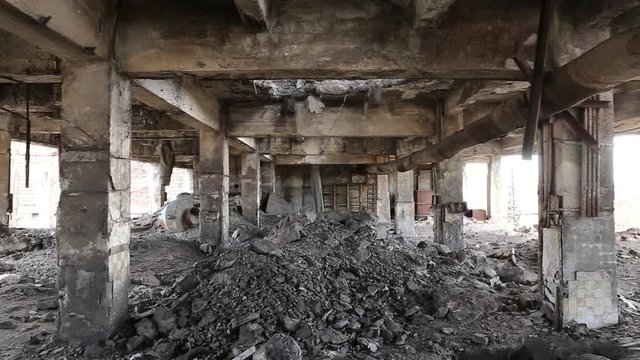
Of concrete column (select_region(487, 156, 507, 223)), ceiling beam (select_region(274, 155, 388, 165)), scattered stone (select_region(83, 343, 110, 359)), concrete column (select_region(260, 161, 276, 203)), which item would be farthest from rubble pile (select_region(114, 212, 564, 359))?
concrete column (select_region(487, 156, 507, 223))

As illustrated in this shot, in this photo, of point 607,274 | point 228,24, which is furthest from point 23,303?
point 607,274

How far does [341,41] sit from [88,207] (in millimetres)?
2821

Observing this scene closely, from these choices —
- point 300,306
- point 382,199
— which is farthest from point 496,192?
point 300,306

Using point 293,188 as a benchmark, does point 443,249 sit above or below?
below

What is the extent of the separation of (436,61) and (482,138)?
101 centimetres

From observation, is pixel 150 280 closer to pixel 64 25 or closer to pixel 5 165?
pixel 64 25

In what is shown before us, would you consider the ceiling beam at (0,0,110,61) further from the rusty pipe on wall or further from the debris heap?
the rusty pipe on wall

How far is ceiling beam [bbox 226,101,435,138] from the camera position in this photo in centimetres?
757

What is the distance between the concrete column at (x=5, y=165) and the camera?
28.0ft

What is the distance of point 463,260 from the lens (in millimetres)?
7180

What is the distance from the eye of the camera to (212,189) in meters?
8.09

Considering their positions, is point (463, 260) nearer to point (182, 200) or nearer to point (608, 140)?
point (608, 140)

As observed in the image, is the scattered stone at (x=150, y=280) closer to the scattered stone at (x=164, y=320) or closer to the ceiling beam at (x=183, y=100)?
the scattered stone at (x=164, y=320)

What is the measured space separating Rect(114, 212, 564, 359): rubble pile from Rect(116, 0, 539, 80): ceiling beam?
2.38 meters
